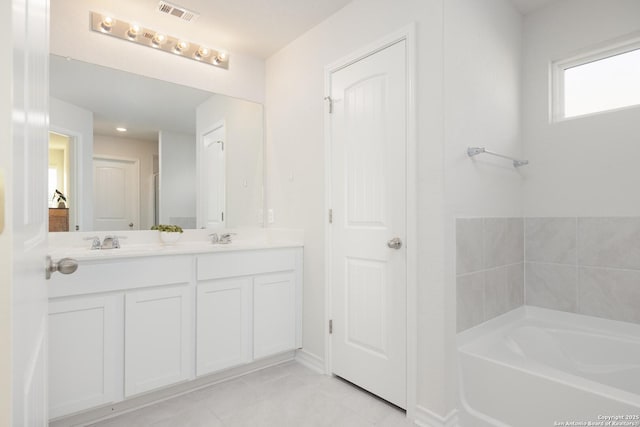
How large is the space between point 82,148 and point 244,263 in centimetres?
131

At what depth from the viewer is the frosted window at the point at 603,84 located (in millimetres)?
2121

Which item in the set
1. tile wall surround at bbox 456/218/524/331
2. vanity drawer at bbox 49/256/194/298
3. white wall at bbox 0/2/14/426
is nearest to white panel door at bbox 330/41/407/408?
tile wall surround at bbox 456/218/524/331

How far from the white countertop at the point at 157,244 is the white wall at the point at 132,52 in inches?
45.3

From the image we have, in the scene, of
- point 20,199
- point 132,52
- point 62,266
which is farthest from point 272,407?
point 132,52

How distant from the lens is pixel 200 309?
2164 millimetres

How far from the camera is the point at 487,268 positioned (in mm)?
2080

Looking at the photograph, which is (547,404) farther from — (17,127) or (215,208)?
(215,208)

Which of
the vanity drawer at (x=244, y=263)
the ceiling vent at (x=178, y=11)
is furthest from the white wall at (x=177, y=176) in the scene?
the ceiling vent at (x=178, y=11)

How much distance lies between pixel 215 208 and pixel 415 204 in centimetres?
167

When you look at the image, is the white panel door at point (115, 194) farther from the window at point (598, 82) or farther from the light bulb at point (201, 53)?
the window at point (598, 82)

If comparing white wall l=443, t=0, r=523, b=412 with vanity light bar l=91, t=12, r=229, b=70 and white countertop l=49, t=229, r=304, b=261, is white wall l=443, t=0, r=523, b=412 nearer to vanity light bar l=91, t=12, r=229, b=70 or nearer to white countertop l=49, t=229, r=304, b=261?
white countertop l=49, t=229, r=304, b=261

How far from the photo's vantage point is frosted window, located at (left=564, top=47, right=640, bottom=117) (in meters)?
2.12

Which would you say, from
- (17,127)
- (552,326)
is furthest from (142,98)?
(552,326)

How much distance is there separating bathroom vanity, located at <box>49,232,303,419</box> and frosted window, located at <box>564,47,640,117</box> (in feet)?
7.25
